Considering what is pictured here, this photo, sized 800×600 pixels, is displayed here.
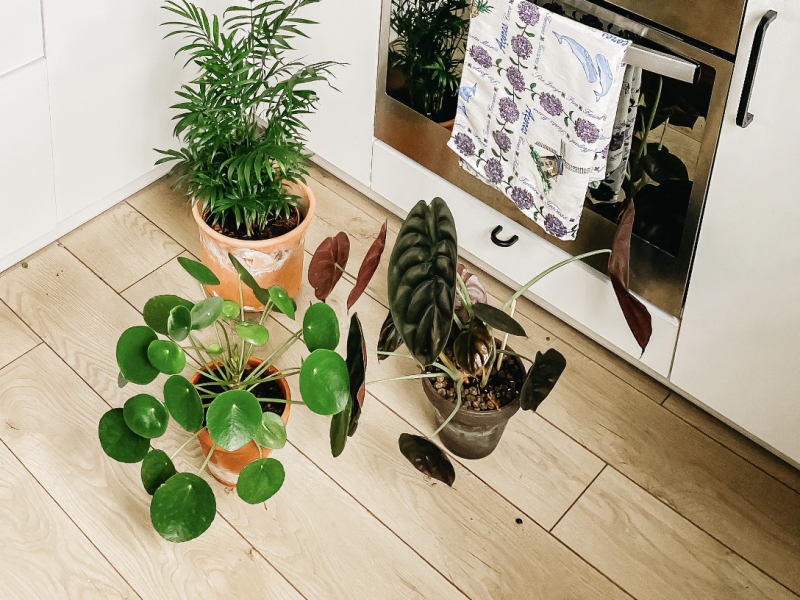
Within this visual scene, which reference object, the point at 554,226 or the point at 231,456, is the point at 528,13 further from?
the point at 231,456

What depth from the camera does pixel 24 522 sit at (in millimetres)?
1420

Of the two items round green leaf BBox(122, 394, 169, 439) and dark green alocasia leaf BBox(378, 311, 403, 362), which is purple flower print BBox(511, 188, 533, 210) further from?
round green leaf BBox(122, 394, 169, 439)

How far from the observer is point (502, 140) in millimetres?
1481

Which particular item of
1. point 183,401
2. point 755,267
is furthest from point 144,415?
point 755,267

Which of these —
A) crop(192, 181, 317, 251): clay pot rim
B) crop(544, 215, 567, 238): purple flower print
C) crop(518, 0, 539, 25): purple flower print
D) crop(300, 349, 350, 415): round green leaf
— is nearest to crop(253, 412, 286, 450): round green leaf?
crop(300, 349, 350, 415): round green leaf

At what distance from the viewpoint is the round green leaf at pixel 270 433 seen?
124 centimetres

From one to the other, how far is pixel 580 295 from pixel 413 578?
0.62m

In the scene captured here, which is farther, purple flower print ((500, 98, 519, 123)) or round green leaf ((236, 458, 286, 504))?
purple flower print ((500, 98, 519, 123))

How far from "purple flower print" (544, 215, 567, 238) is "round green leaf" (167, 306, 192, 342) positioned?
646 mm

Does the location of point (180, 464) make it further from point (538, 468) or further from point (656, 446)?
point (656, 446)

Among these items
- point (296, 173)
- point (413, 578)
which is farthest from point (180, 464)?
point (296, 173)

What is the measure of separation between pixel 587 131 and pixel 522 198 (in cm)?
23

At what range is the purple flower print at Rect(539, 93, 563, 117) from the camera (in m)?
1.34

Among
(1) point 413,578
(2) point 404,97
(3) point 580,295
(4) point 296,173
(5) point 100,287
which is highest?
(2) point 404,97
